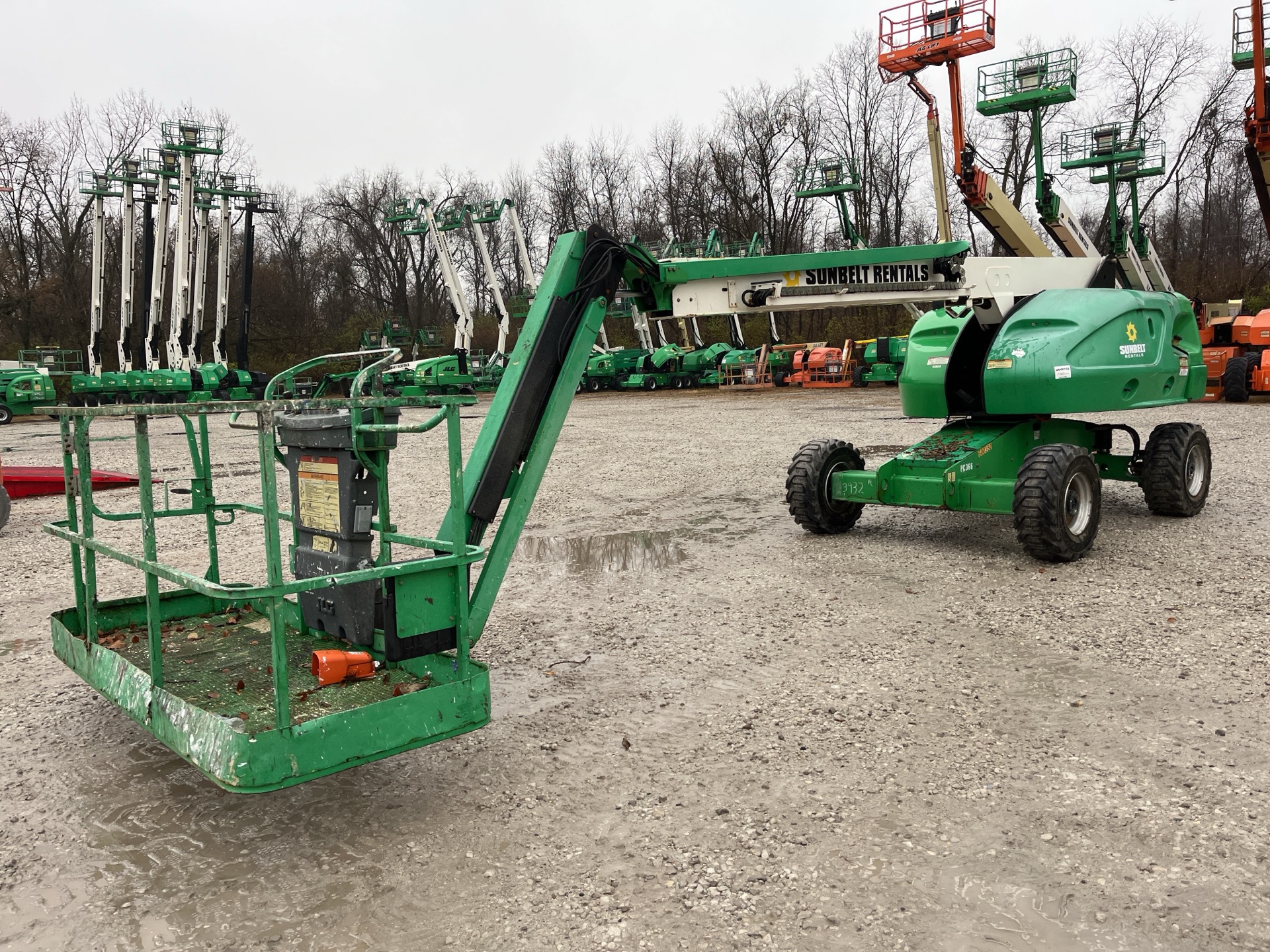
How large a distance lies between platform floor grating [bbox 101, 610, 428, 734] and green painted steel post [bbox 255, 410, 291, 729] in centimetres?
22

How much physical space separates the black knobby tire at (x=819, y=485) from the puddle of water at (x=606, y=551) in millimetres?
1033

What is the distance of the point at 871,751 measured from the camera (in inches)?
156

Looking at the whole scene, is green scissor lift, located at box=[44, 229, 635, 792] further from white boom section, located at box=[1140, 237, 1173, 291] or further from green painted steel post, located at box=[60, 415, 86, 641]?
white boom section, located at box=[1140, 237, 1173, 291]

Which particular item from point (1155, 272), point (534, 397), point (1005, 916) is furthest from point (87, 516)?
point (1155, 272)

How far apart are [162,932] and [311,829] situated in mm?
664

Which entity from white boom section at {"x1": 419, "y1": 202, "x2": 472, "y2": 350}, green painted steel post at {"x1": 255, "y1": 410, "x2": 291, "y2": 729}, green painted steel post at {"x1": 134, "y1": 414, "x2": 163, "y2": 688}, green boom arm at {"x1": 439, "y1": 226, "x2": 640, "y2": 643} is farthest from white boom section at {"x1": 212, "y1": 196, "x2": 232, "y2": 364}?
green painted steel post at {"x1": 255, "y1": 410, "x2": 291, "y2": 729}

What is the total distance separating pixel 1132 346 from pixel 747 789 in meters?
5.76

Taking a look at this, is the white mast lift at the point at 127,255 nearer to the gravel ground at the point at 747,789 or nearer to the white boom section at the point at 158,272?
the white boom section at the point at 158,272

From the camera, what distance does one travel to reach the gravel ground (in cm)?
287

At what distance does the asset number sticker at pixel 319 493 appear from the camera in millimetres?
3965

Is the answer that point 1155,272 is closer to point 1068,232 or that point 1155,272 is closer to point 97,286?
point 1068,232

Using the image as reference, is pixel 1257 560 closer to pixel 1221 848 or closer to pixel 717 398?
pixel 1221 848

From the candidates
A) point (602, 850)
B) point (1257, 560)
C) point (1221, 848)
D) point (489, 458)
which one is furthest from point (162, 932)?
point (1257, 560)

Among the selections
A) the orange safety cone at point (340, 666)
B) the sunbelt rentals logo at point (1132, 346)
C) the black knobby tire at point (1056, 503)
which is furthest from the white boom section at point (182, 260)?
Answer: the orange safety cone at point (340, 666)
